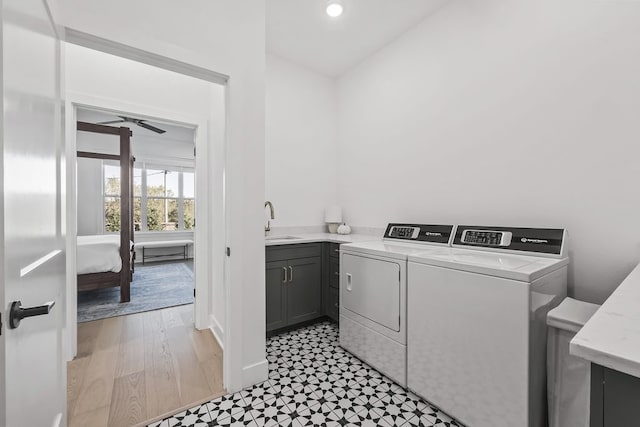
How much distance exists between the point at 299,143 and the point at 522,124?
6.96 feet

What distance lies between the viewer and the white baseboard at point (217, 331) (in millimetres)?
2396

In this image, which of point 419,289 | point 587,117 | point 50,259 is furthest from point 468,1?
point 50,259

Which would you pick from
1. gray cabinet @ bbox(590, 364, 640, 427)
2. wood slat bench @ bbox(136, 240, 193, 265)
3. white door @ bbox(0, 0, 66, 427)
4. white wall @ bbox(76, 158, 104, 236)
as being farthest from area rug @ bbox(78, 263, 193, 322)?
gray cabinet @ bbox(590, 364, 640, 427)

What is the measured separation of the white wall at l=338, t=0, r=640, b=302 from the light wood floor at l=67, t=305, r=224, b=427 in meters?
2.09

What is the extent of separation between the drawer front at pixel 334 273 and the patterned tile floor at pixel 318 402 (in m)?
0.65

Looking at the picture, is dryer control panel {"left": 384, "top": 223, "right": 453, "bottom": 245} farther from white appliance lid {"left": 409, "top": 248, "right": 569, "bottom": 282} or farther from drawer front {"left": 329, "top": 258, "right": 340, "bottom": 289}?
drawer front {"left": 329, "top": 258, "right": 340, "bottom": 289}

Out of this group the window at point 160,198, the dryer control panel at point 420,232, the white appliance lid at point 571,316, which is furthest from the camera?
the window at point 160,198

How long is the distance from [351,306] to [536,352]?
3.86 feet

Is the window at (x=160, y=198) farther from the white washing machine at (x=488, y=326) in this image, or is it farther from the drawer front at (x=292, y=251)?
the white washing machine at (x=488, y=326)

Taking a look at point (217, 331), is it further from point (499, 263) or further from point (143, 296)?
point (499, 263)

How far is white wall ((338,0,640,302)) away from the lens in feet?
4.96

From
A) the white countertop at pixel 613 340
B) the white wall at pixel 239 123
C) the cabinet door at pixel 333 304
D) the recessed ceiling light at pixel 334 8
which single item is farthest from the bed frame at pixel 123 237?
the white countertop at pixel 613 340

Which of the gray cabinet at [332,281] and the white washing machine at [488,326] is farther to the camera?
the gray cabinet at [332,281]

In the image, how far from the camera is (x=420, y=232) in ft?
7.73
